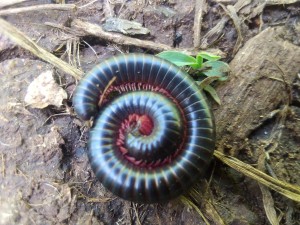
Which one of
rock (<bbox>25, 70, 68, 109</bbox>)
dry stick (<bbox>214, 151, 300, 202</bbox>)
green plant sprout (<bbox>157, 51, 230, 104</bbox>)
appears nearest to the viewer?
dry stick (<bbox>214, 151, 300, 202</bbox>)

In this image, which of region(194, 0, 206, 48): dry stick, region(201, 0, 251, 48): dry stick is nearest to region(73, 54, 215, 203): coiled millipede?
region(194, 0, 206, 48): dry stick

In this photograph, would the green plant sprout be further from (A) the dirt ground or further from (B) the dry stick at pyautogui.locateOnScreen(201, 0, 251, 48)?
(B) the dry stick at pyautogui.locateOnScreen(201, 0, 251, 48)

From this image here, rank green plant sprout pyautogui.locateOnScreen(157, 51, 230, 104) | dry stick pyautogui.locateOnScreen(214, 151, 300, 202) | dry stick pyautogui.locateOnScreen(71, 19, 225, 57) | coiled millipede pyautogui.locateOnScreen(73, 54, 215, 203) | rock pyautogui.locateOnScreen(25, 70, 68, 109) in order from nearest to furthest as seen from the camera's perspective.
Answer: coiled millipede pyautogui.locateOnScreen(73, 54, 215, 203)
dry stick pyautogui.locateOnScreen(214, 151, 300, 202)
rock pyautogui.locateOnScreen(25, 70, 68, 109)
green plant sprout pyautogui.locateOnScreen(157, 51, 230, 104)
dry stick pyautogui.locateOnScreen(71, 19, 225, 57)

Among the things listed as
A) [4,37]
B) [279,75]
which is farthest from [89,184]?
[279,75]

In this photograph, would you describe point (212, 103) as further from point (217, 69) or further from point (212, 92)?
point (217, 69)

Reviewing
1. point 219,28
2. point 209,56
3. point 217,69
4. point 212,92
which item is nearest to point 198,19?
point 219,28

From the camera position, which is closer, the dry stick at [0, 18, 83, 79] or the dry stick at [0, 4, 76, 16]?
the dry stick at [0, 18, 83, 79]

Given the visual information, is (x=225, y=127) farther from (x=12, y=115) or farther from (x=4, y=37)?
(x=4, y=37)
